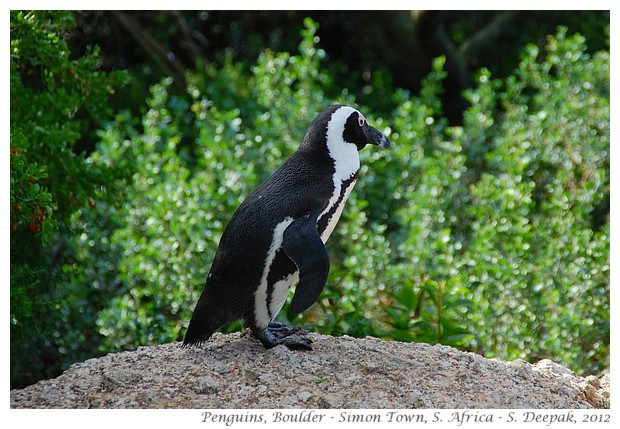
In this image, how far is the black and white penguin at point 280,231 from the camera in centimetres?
337

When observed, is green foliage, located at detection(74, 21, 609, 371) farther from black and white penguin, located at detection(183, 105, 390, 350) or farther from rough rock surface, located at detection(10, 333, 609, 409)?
black and white penguin, located at detection(183, 105, 390, 350)

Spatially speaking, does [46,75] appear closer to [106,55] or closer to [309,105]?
[309,105]

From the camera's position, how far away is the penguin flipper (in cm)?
316

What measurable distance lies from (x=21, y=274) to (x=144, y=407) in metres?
1.29

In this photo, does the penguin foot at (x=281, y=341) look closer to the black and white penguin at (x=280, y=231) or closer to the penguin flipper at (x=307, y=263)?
the black and white penguin at (x=280, y=231)

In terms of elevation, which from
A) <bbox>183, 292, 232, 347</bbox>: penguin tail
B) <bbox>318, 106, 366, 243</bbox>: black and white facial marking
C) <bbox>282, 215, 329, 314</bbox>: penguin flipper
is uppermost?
<bbox>318, 106, 366, 243</bbox>: black and white facial marking

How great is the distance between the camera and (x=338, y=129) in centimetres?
358

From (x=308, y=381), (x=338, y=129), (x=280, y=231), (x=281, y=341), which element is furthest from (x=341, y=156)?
(x=308, y=381)

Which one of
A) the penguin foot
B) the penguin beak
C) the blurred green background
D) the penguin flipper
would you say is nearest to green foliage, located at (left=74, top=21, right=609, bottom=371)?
the blurred green background

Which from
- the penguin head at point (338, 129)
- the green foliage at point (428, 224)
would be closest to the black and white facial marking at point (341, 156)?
the penguin head at point (338, 129)

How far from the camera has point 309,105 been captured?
6109mm

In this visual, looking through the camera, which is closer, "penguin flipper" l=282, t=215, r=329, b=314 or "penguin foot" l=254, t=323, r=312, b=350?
"penguin flipper" l=282, t=215, r=329, b=314

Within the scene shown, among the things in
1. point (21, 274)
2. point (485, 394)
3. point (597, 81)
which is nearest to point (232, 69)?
point (597, 81)

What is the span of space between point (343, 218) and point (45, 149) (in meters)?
2.23
